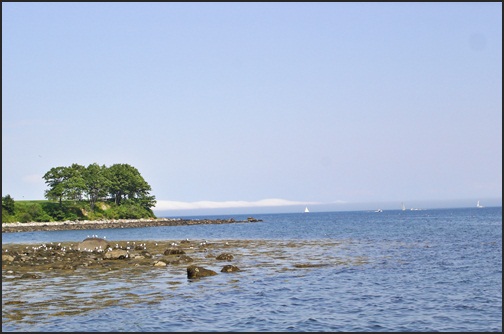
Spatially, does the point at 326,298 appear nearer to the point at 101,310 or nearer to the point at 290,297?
the point at 290,297

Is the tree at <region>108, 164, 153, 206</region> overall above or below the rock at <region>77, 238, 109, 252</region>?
above

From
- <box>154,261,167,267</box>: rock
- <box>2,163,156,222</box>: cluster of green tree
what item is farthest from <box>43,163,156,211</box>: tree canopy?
<box>154,261,167,267</box>: rock

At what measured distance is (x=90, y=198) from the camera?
165 meters

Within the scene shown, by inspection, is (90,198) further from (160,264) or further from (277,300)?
(277,300)

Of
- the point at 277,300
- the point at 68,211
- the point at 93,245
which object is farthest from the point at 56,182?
the point at 277,300

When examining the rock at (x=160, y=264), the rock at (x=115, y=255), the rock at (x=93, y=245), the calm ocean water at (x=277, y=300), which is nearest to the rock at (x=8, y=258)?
the rock at (x=115, y=255)

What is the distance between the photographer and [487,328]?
21.3 m

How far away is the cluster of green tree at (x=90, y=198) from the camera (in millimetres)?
149000

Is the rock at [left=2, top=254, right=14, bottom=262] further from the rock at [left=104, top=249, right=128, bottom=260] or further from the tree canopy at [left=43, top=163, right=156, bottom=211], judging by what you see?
the tree canopy at [left=43, top=163, right=156, bottom=211]

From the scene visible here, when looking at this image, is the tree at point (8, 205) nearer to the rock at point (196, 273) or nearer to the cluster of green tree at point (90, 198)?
the cluster of green tree at point (90, 198)

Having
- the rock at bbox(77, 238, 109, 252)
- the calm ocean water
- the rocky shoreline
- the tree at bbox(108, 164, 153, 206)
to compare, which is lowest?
the rocky shoreline

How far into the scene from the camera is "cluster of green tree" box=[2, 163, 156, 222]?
149000mm

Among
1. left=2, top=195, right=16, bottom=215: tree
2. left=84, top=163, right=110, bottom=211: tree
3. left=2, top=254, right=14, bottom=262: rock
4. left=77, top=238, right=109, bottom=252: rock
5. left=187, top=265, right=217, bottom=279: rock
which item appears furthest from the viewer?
left=84, top=163, right=110, bottom=211: tree

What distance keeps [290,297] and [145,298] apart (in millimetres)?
7972
